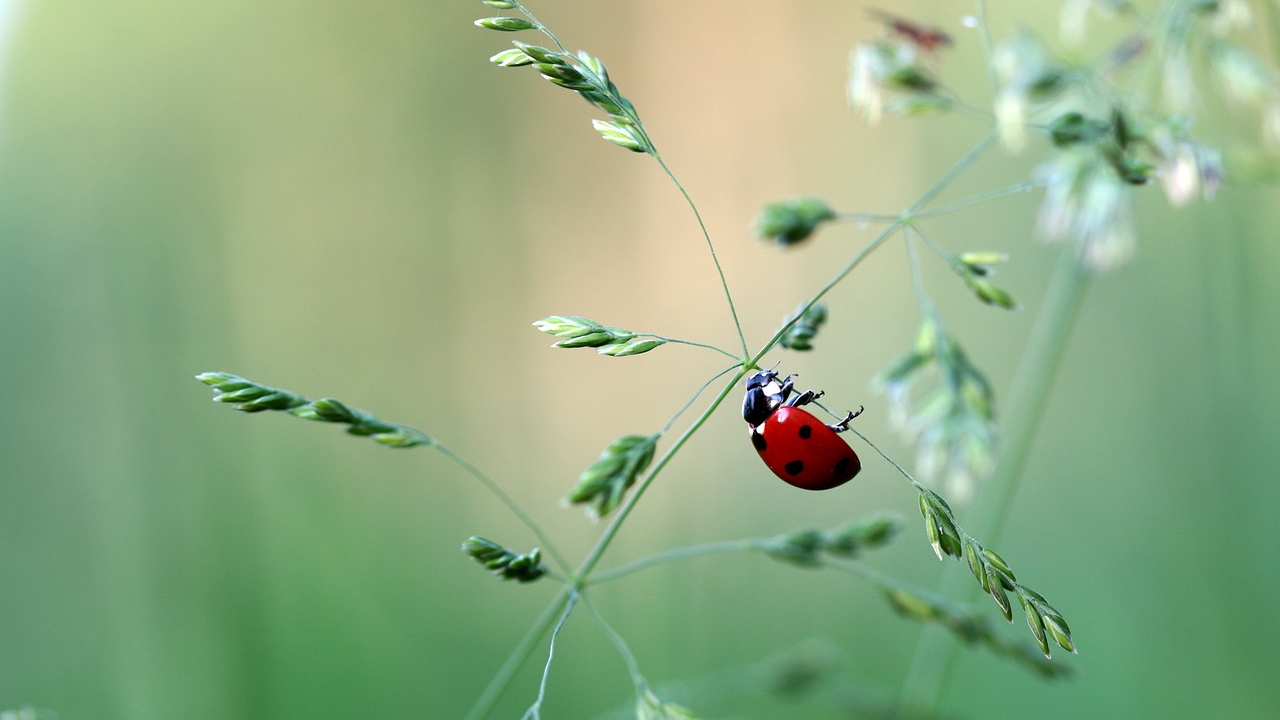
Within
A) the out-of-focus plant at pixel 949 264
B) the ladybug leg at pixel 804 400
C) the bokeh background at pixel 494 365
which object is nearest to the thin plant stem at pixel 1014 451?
the out-of-focus plant at pixel 949 264

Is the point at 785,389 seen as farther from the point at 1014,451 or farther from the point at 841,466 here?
the point at 1014,451

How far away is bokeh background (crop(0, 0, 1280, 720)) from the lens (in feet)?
7.95

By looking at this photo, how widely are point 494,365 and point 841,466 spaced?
94.0 inches

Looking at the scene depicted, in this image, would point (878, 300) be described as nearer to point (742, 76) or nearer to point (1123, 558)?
point (742, 76)

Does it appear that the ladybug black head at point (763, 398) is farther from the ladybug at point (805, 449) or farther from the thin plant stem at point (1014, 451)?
the thin plant stem at point (1014, 451)

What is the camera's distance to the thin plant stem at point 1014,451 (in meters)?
1.69

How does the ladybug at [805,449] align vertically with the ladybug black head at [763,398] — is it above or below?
below

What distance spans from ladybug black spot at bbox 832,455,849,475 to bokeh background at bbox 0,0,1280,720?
1.77 feet

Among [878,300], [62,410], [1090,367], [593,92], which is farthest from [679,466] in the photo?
[593,92]

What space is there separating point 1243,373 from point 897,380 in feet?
5.03

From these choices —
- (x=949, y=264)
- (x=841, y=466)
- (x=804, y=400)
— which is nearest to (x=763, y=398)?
(x=804, y=400)

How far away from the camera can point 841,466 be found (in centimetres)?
128

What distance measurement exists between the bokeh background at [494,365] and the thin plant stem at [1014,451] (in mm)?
143

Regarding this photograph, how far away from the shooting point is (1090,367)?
9.93 ft
